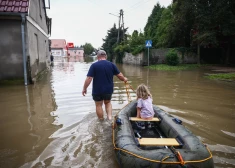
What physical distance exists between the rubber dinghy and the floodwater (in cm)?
47

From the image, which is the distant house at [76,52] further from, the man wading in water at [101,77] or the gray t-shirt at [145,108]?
the gray t-shirt at [145,108]

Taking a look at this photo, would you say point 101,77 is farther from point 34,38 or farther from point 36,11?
point 36,11

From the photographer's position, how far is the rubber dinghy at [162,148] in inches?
110

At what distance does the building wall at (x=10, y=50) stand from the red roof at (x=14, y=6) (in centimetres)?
61

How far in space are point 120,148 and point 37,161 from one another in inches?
56.3

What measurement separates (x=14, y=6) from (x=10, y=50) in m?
2.00

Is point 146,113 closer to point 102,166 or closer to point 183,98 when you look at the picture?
point 102,166

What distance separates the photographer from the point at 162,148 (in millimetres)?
3164

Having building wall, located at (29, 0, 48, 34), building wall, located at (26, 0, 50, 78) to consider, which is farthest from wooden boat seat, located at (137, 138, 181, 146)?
building wall, located at (29, 0, 48, 34)

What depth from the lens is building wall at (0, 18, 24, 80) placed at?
1020 cm

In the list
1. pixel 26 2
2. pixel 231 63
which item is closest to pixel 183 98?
pixel 26 2

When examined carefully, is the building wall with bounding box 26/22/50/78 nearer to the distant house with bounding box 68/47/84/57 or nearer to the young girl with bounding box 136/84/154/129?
the young girl with bounding box 136/84/154/129

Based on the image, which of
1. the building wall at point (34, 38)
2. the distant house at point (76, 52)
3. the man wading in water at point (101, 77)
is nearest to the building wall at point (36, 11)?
the building wall at point (34, 38)

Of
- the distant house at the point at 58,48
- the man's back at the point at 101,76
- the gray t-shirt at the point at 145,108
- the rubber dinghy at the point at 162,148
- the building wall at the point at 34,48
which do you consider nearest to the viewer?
the rubber dinghy at the point at 162,148
